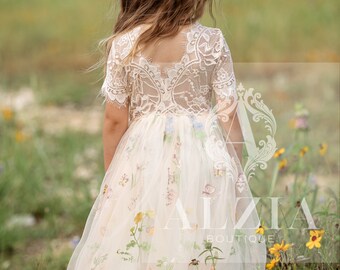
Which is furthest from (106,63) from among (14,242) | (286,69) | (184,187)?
(286,69)

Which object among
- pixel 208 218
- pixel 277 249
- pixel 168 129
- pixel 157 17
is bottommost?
pixel 277 249

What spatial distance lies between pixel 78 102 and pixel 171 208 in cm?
432

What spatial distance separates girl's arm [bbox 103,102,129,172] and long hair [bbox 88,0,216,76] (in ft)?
0.66

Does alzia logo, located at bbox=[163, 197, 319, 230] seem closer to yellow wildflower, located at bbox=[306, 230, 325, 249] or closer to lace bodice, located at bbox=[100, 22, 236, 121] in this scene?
yellow wildflower, located at bbox=[306, 230, 325, 249]

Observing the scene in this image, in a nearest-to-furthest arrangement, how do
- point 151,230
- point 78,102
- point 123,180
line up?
1. point 151,230
2. point 123,180
3. point 78,102

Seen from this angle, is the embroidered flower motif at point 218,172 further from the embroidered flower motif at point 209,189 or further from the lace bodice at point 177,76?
the lace bodice at point 177,76

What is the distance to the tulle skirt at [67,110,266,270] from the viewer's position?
9.75 feet

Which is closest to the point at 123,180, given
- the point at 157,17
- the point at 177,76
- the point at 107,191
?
the point at 107,191

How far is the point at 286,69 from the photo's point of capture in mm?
7742

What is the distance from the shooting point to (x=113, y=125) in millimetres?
3158

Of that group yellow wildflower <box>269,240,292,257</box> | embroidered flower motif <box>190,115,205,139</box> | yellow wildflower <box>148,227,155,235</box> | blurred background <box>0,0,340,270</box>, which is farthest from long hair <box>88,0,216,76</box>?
yellow wildflower <box>269,240,292,257</box>

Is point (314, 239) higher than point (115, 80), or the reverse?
point (115, 80)

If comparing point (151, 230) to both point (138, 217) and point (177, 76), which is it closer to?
point (138, 217)

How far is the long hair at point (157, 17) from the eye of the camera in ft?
9.87
